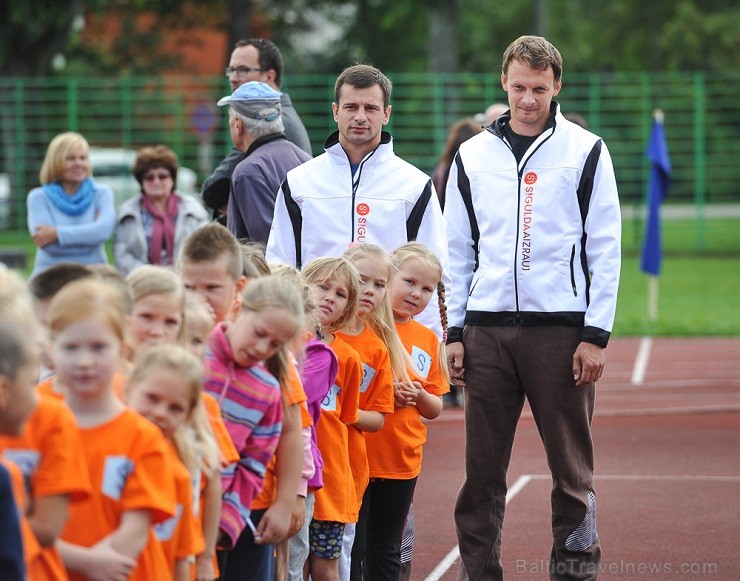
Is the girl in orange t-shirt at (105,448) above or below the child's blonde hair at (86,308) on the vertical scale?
below

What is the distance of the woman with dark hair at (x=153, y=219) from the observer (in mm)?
10445

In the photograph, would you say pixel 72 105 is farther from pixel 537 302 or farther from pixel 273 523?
pixel 273 523

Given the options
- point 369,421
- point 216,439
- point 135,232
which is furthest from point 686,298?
point 216,439

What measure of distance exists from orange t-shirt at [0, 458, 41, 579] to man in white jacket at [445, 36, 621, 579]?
2.95m

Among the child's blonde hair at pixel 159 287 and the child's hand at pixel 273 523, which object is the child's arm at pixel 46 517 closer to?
the child's blonde hair at pixel 159 287

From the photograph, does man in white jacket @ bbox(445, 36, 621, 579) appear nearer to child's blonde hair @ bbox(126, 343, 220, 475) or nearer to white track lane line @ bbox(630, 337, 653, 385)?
child's blonde hair @ bbox(126, 343, 220, 475)

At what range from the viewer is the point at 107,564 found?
3473mm

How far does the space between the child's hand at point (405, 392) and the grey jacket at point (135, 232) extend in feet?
16.4

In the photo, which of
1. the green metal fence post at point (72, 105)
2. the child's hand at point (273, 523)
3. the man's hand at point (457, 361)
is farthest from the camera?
the green metal fence post at point (72, 105)

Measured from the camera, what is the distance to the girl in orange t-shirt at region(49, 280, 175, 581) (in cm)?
350

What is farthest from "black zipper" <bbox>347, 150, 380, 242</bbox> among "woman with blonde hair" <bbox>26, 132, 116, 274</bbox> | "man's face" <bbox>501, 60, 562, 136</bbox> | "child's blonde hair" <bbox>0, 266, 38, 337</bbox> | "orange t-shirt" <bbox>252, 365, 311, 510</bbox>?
"woman with blonde hair" <bbox>26, 132, 116, 274</bbox>

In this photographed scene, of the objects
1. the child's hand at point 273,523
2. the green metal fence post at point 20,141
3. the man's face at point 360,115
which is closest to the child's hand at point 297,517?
the child's hand at point 273,523

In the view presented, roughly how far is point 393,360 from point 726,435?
588 cm

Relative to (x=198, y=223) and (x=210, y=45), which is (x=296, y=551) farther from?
(x=210, y=45)
